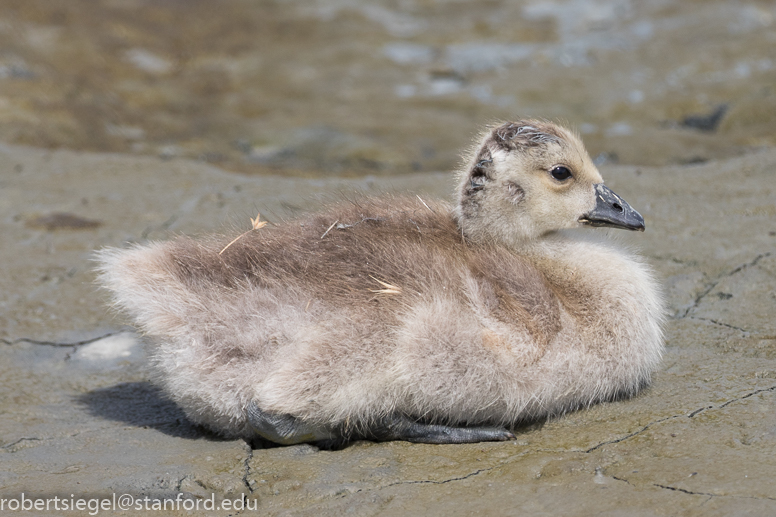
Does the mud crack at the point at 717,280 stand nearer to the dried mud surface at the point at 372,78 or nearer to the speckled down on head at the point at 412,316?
the speckled down on head at the point at 412,316

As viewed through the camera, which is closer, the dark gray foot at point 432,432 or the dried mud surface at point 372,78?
the dark gray foot at point 432,432

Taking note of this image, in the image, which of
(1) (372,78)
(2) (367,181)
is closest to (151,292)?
(2) (367,181)

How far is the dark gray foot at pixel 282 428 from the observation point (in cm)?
327

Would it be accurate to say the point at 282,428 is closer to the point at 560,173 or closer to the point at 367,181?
the point at 560,173

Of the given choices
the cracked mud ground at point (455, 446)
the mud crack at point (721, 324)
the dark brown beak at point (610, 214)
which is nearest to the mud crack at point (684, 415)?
the cracked mud ground at point (455, 446)

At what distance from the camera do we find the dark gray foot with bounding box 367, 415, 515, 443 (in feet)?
10.7

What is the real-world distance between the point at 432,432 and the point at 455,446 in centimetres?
12

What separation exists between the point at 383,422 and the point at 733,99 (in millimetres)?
8407

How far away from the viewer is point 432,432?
330cm

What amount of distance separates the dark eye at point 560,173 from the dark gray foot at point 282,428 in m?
1.55

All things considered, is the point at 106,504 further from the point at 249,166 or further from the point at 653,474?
the point at 249,166

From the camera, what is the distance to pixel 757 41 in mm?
11531

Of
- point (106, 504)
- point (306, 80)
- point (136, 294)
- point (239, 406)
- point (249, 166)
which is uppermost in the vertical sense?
point (306, 80)

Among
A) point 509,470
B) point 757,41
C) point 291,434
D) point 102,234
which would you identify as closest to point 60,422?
point 291,434
